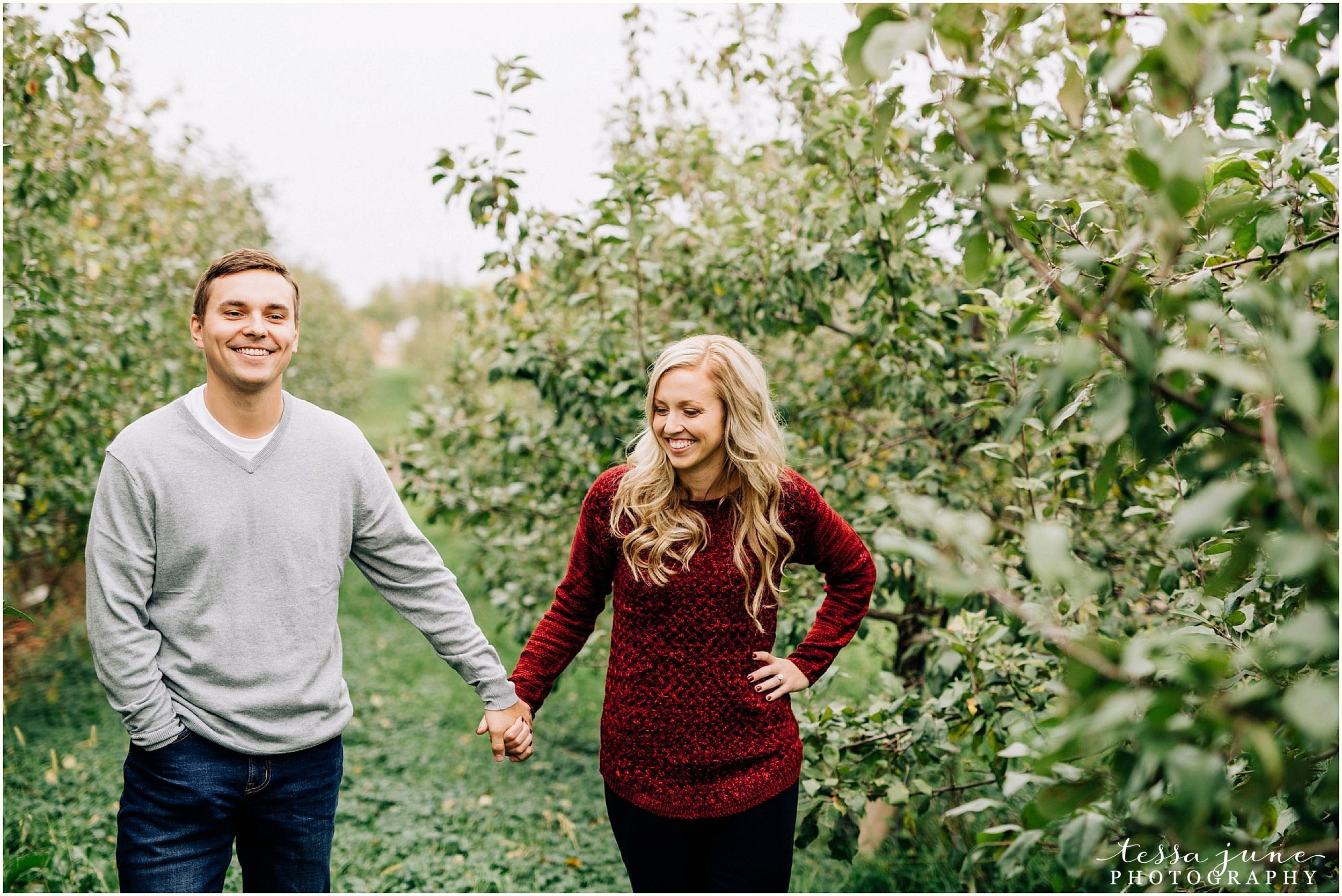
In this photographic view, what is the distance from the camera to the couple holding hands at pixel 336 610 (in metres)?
1.89

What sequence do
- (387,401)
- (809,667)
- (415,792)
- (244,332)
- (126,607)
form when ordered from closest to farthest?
1. (126,607)
2. (244,332)
3. (809,667)
4. (415,792)
5. (387,401)

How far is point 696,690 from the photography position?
2.03 meters

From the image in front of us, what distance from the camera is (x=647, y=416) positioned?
220cm

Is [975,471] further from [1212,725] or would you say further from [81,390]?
[81,390]

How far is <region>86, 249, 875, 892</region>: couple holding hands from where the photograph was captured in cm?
189

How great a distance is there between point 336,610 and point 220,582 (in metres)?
0.27

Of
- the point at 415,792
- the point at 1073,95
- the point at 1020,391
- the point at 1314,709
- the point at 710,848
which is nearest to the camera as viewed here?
the point at 1314,709

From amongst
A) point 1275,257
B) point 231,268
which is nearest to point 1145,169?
point 1275,257

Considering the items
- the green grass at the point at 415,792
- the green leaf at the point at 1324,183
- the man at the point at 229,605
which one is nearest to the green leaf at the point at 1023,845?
the green leaf at the point at 1324,183

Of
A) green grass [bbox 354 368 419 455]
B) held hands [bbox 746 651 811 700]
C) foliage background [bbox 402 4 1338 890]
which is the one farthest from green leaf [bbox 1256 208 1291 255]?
green grass [bbox 354 368 419 455]

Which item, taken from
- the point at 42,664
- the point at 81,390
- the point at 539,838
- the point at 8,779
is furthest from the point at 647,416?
the point at 42,664

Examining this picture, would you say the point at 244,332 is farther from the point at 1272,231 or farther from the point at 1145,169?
the point at 1272,231

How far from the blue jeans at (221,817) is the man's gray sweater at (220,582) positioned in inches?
2.2

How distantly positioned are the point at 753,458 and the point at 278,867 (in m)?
1.44
